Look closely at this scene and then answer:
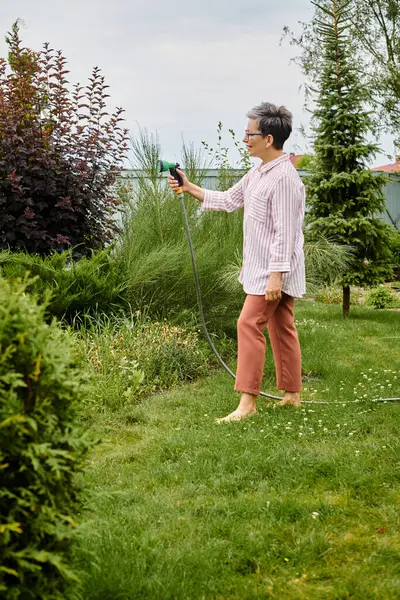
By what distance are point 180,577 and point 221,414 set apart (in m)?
2.35

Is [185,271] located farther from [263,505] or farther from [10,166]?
[263,505]

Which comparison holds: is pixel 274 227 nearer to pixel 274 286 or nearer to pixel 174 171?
pixel 274 286

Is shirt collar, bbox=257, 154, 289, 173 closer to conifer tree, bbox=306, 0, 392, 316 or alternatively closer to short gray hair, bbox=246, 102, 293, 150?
short gray hair, bbox=246, 102, 293, 150

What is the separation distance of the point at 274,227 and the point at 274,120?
2.19 feet

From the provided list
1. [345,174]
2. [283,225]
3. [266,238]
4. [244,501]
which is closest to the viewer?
[244,501]

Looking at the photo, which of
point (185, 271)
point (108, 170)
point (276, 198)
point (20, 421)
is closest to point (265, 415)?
point (276, 198)

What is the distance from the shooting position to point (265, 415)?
15.3 feet

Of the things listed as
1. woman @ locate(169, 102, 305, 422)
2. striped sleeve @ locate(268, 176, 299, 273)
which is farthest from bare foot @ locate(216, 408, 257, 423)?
striped sleeve @ locate(268, 176, 299, 273)

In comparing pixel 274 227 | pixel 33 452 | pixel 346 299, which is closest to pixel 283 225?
pixel 274 227

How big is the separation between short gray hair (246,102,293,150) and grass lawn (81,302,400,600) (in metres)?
1.73

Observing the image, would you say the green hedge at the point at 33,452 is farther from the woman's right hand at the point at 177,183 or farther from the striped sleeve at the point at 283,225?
the woman's right hand at the point at 177,183

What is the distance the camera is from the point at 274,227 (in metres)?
4.64

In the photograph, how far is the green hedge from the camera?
6.34ft

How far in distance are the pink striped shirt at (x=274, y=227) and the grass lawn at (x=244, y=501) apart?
857 mm
